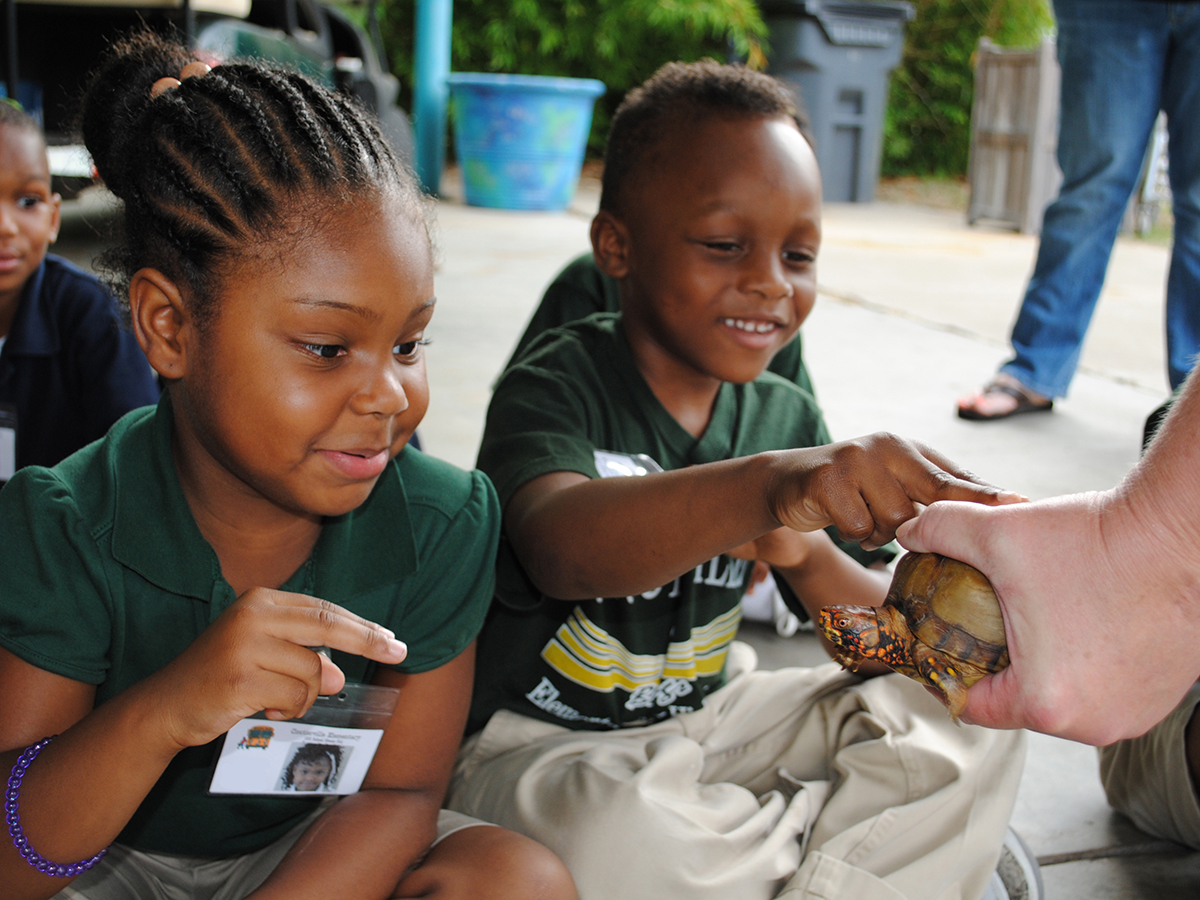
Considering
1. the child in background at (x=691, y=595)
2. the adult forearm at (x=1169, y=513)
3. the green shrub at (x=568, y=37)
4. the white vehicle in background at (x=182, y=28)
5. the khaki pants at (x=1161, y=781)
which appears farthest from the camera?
the green shrub at (x=568, y=37)

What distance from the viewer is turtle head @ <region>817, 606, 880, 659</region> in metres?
0.93

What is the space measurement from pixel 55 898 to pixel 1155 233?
26.7 ft

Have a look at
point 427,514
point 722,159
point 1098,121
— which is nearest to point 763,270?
point 722,159

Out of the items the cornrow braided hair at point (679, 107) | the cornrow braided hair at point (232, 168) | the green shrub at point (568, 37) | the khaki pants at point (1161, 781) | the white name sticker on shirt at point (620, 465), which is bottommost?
the khaki pants at point (1161, 781)

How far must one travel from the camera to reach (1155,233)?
7.66m

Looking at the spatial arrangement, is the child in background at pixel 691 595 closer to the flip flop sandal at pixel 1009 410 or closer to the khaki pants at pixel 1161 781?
the khaki pants at pixel 1161 781

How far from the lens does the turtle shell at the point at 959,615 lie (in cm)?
90

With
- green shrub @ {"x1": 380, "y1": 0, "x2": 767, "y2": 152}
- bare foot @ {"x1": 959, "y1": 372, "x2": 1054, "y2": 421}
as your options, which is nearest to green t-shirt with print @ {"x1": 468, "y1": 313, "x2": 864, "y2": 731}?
bare foot @ {"x1": 959, "y1": 372, "x2": 1054, "y2": 421}

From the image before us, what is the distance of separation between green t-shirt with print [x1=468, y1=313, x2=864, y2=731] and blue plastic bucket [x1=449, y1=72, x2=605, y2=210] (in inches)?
239

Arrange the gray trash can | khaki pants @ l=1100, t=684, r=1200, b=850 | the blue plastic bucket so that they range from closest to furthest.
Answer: khaki pants @ l=1100, t=684, r=1200, b=850
the blue plastic bucket
the gray trash can

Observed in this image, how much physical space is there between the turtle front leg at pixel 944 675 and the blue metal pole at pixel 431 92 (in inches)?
247

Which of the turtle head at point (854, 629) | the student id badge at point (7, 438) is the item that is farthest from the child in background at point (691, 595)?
the student id badge at point (7, 438)

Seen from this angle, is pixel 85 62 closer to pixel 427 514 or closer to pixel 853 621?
pixel 427 514

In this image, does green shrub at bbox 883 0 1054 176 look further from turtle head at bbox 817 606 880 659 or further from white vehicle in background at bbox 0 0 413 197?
turtle head at bbox 817 606 880 659
